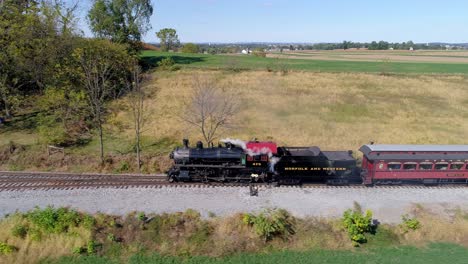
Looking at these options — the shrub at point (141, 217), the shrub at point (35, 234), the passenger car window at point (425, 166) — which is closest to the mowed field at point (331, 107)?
the passenger car window at point (425, 166)

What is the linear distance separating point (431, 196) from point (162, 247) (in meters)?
17.9

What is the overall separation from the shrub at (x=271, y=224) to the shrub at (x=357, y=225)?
2968mm

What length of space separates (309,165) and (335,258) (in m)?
7.22

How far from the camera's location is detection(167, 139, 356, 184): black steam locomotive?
24.0 meters

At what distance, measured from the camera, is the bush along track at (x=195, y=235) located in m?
18.6

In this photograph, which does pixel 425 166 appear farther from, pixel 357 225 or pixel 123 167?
pixel 123 167

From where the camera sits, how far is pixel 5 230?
63.1ft

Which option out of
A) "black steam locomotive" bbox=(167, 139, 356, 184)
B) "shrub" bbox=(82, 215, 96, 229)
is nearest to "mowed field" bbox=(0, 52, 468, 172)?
"black steam locomotive" bbox=(167, 139, 356, 184)

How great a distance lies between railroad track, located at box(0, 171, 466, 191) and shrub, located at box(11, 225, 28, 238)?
534 cm

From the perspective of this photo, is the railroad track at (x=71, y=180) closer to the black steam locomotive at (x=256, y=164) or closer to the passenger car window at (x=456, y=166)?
the black steam locomotive at (x=256, y=164)

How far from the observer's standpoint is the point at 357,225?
19641mm

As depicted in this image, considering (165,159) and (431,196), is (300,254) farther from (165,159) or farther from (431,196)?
(165,159)

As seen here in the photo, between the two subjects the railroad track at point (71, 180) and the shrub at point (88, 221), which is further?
the railroad track at point (71, 180)

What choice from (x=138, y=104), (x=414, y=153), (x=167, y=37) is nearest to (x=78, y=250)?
(x=138, y=104)
